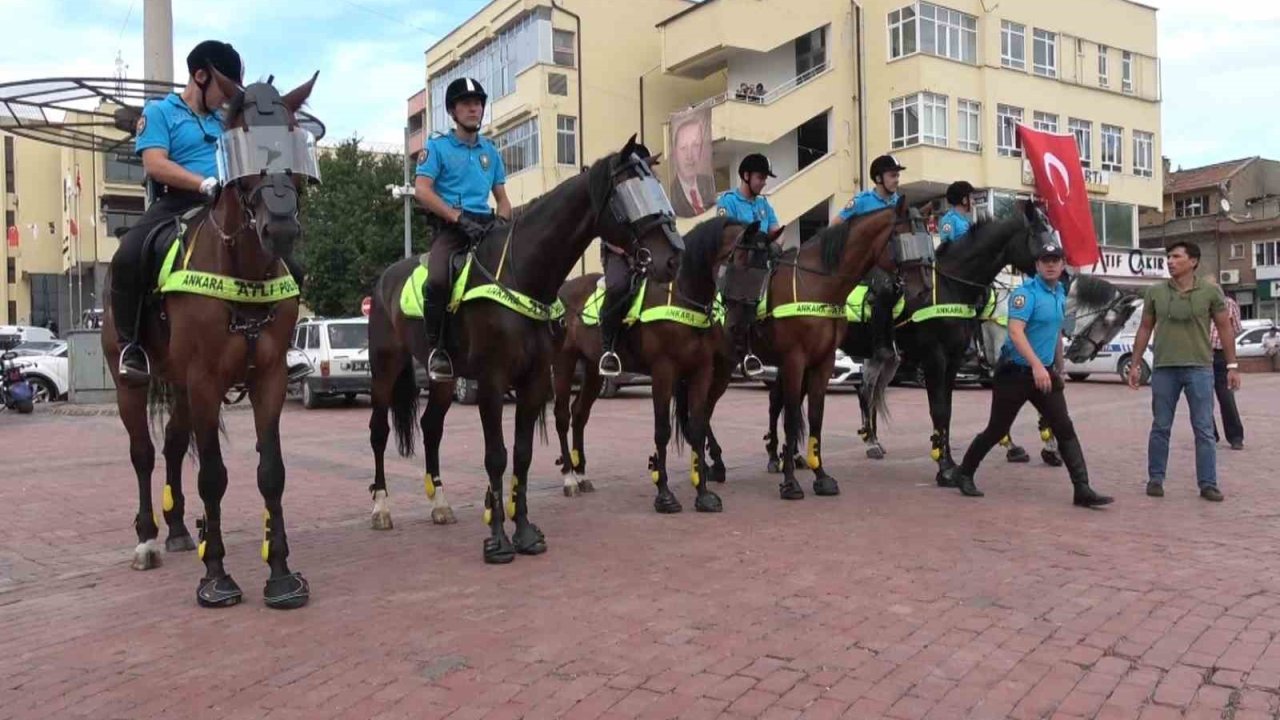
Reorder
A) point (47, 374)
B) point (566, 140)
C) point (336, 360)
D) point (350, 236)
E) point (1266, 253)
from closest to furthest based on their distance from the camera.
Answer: point (336, 360) < point (47, 374) < point (566, 140) < point (350, 236) < point (1266, 253)

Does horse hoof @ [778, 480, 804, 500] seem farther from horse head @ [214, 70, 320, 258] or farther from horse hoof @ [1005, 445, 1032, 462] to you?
horse head @ [214, 70, 320, 258]

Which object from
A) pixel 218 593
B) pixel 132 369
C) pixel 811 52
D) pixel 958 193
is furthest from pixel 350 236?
pixel 218 593

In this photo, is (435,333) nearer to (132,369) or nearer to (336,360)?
(132,369)

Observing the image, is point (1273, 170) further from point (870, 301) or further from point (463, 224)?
point (463, 224)

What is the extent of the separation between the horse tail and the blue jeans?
6.14 m

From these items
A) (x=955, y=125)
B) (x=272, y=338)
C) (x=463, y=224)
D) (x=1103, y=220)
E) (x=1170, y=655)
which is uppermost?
(x=955, y=125)

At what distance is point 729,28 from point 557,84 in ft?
21.3

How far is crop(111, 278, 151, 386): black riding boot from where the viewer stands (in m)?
5.73

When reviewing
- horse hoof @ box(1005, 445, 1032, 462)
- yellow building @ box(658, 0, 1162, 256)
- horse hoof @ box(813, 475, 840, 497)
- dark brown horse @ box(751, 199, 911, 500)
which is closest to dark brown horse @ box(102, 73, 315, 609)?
dark brown horse @ box(751, 199, 911, 500)

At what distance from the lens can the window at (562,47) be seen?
119 feet

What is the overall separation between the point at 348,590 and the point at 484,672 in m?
1.67

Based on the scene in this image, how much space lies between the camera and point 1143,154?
136 feet

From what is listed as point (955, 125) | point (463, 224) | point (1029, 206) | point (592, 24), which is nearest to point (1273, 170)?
point (955, 125)

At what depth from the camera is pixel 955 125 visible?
35062 mm
